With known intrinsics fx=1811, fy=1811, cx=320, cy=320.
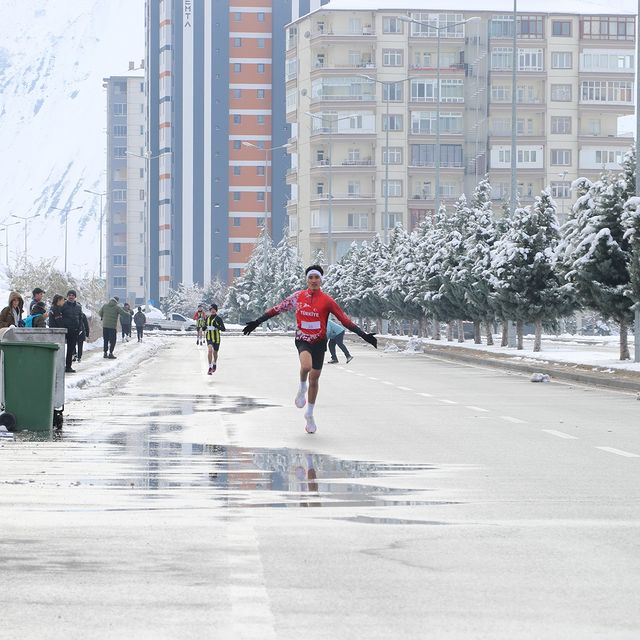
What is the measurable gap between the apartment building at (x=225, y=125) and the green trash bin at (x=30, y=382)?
172100mm

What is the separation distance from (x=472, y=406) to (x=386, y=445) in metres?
7.83

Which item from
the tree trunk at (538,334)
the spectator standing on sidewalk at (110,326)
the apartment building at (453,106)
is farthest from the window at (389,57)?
the spectator standing on sidewalk at (110,326)

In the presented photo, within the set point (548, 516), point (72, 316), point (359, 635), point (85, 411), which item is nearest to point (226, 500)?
point (548, 516)

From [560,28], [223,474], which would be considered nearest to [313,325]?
[223,474]

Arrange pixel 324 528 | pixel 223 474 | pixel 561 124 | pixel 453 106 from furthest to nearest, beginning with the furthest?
1. pixel 453 106
2. pixel 561 124
3. pixel 223 474
4. pixel 324 528

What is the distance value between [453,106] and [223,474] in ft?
449

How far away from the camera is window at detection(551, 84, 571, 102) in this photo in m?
148

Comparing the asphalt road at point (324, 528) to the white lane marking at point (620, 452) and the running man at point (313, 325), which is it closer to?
the white lane marking at point (620, 452)

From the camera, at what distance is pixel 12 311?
22484 mm

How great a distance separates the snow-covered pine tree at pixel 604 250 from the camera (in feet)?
138

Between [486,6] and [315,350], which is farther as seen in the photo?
[486,6]

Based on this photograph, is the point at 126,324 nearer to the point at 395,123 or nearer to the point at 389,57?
the point at 395,123

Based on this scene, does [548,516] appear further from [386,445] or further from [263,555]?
[386,445]

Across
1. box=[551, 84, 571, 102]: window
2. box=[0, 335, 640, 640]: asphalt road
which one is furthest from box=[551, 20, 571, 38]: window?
box=[0, 335, 640, 640]: asphalt road
